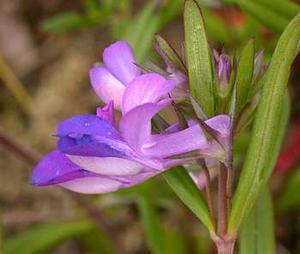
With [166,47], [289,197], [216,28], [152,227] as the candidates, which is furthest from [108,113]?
[216,28]

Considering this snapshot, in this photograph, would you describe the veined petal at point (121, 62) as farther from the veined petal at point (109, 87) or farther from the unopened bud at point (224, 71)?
the unopened bud at point (224, 71)

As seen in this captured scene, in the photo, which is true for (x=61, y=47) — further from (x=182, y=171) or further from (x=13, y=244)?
(x=182, y=171)

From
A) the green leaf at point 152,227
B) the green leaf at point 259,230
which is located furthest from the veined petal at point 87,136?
the green leaf at point 152,227

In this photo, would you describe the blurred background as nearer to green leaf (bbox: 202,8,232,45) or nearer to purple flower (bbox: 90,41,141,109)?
green leaf (bbox: 202,8,232,45)

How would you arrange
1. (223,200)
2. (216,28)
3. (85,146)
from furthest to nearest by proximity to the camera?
(216,28)
(223,200)
(85,146)

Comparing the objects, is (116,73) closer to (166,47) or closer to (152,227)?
(166,47)

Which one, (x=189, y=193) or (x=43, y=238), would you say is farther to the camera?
(x=43, y=238)
